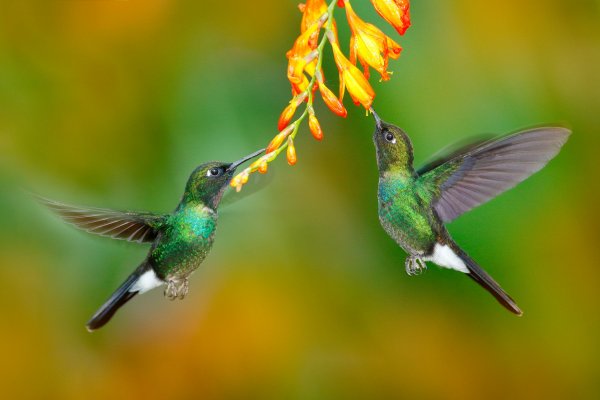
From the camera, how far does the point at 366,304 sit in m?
1.47

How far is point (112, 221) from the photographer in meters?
0.55

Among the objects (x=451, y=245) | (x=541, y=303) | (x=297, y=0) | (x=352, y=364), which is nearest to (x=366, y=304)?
(x=352, y=364)

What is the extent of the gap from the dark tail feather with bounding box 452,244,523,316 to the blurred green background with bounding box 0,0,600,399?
2.51 feet

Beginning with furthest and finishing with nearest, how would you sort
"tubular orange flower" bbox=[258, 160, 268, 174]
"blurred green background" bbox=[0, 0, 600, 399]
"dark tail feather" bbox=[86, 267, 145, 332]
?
"blurred green background" bbox=[0, 0, 600, 399] < "dark tail feather" bbox=[86, 267, 145, 332] < "tubular orange flower" bbox=[258, 160, 268, 174]

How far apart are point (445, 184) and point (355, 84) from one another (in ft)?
0.55

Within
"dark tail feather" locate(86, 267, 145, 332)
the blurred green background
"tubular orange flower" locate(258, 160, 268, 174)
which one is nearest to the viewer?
"tubular orange flower" locate(258, 160, 268, 174)

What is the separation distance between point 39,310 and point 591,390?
112 centimetres

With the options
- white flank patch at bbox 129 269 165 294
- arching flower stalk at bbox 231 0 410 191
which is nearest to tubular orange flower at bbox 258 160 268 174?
arching flower stalk at bbox 231 0 410 191

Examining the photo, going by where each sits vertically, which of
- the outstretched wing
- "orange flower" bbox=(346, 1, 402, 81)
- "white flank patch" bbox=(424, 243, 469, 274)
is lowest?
"white flank patch" bbox=(424, 243, 469, 274)

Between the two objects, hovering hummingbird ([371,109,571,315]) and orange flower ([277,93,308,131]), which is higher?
orange flower ([277,93,308,131])

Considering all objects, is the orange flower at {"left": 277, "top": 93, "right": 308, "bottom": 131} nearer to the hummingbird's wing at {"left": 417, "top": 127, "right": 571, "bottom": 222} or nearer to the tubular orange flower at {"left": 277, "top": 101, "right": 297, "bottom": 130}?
the tubular orange flower at {"left": 277, "top": 101, "right": 297, "bottom": 130}

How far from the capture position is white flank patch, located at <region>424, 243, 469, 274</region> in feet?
1.78

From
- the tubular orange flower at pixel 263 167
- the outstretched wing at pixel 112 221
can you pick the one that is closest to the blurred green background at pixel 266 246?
the outstretched wing at pixel 112 221

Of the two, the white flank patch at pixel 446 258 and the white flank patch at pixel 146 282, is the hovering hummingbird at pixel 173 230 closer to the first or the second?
the white flank patch at pixel 146 282
